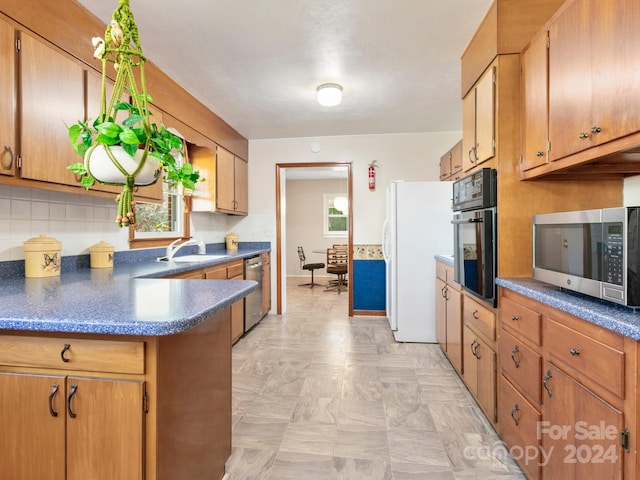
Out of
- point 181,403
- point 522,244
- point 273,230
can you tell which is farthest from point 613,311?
point 273,230

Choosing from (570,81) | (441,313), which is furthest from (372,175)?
(570,81)

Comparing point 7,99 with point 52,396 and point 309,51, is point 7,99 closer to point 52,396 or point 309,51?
point 52,396

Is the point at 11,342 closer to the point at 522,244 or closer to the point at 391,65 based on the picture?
the point at 522,244

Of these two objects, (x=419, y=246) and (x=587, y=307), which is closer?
(x=587, y=307)

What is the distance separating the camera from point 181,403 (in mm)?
1155

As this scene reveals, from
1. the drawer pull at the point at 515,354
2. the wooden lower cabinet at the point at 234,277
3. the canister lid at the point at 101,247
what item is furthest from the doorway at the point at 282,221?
the drawer pull at the point at 515,354

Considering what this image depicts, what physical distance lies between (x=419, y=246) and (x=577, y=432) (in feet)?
7.64

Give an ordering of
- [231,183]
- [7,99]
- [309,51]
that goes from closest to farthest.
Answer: [7,99]
[309,51]
[231,183]

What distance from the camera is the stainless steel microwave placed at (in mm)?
1052

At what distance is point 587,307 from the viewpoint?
1.15 m

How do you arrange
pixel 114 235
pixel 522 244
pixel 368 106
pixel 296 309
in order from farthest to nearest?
pixel 296 309 → pixel 368 106 → pixel 114 235 → pixel 522 244

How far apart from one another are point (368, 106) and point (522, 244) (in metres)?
2.29

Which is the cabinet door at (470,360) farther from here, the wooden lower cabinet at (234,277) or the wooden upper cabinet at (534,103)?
the wooden lower cabinet at (234,277)

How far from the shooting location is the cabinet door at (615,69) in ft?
3.69
